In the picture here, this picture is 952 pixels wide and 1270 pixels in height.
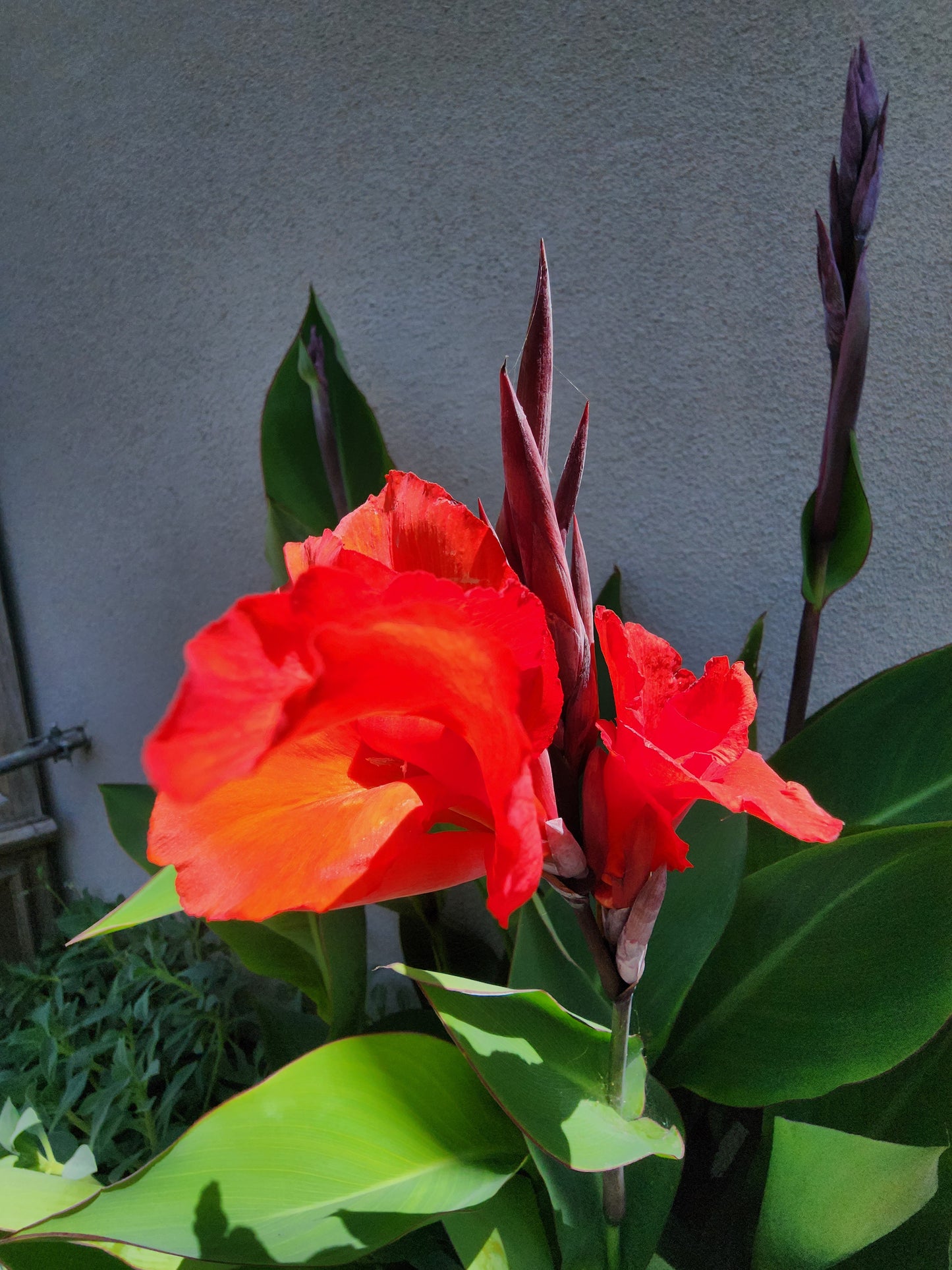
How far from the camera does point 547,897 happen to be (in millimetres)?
576

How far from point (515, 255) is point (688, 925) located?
0.71 metres

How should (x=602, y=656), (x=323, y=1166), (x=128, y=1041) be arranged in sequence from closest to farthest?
(x=323, y=1166) < (x=602, y=656) < (x=128, y=1041)

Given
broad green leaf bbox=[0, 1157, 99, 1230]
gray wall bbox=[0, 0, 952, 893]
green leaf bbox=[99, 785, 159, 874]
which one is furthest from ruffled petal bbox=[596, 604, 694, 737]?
green leaf bbox=[99, 785, 159, 874]

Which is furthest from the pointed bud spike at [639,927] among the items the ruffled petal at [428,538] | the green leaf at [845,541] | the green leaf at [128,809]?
the green leaf at [128,809]

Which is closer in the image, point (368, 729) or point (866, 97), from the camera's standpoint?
point (368, 729)

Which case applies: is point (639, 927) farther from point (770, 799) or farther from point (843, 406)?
point (843, 406)

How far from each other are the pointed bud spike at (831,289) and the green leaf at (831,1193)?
19.6 inches

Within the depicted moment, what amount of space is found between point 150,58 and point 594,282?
0.67 meters

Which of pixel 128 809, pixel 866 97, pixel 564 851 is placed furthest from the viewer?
pixel 128 809

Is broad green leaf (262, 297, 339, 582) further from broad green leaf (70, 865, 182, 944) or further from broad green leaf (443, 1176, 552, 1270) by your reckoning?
broad green leaf (443, 1176, 552, 1270)

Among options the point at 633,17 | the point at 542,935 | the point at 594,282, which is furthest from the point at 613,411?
the point at 542,935

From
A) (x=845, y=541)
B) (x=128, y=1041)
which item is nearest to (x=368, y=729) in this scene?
(x=845, y=541)

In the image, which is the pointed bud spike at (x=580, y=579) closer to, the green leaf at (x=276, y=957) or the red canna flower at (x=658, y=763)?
the red canna flower at (x=658, y=763)

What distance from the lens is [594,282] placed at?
2.73 feet
